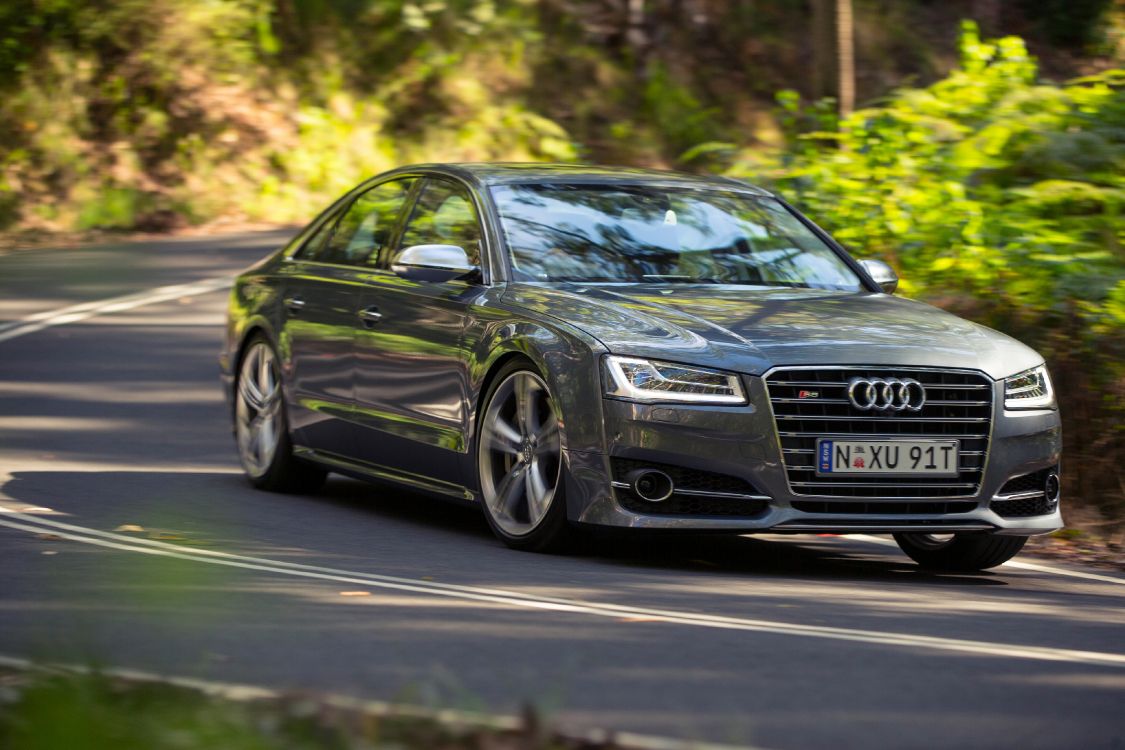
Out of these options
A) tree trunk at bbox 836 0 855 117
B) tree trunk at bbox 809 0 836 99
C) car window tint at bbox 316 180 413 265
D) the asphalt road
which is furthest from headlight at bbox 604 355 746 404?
tree trunk at bbox 809 0 836 99

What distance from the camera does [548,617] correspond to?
20.5 ft

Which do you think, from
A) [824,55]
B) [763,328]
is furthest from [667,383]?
[824,55]

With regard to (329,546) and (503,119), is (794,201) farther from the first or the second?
(503,119)

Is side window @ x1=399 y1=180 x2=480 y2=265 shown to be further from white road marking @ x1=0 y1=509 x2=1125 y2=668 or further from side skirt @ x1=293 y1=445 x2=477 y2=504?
white road marking @ x1=0 y1=509 x2=1125 y2=668

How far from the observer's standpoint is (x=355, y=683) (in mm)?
5109

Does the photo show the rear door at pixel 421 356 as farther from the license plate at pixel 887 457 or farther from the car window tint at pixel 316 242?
the license plate at pixel 887 457

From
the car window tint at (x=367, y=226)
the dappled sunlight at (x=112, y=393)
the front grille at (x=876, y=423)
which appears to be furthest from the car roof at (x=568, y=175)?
the dappled sunlight at (x=112, y=393)

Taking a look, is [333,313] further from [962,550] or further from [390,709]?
[390,709]

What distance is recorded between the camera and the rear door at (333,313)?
30.8 feet

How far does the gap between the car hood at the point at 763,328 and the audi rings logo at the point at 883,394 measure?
0.26 feet

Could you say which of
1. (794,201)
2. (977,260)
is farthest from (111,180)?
(977,260)

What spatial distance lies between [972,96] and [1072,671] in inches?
434

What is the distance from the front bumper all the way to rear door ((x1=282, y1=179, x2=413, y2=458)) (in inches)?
82.7

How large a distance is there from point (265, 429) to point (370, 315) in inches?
54.9
